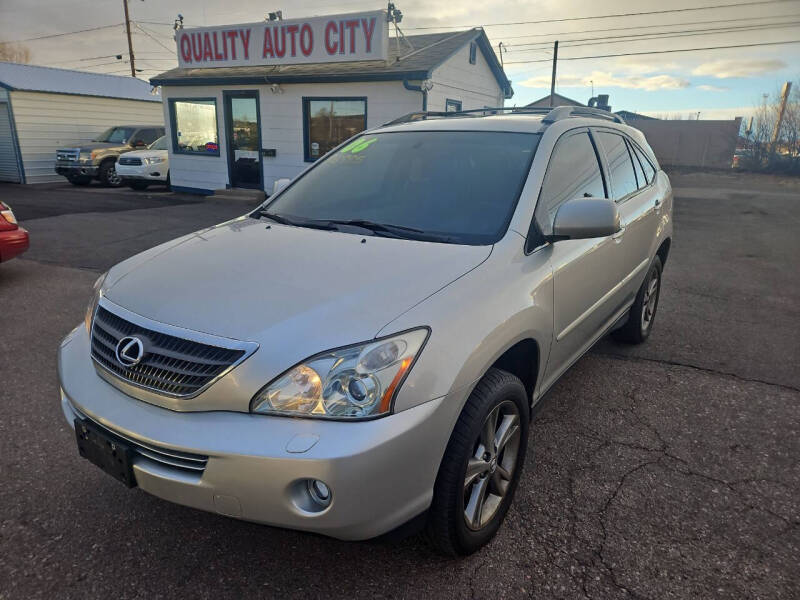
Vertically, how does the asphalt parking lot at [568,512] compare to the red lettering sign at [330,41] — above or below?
below

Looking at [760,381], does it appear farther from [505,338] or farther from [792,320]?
[505,338]

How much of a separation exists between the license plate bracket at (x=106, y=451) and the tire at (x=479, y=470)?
42.7 inches

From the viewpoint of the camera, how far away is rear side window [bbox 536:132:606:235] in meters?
2.81

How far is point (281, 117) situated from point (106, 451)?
13.3 meters

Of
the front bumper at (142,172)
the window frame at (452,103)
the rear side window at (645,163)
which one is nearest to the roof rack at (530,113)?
the rear side window at (645,163)

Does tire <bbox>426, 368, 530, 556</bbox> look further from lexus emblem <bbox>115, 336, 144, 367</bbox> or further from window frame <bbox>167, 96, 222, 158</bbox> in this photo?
window frame <bbox>167, 96, 222, 158</bbox>

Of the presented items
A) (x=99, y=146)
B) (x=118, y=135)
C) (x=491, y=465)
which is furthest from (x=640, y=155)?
(x=118, y=135)

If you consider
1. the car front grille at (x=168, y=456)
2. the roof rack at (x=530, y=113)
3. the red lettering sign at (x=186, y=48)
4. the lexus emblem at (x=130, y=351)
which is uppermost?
the red lettering sign at (x=186, y=48)

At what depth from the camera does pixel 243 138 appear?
1488 centimetres

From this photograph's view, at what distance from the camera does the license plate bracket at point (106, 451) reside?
1.97 meters

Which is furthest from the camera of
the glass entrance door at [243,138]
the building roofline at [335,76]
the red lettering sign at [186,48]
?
the red lettering sign at [186,48]

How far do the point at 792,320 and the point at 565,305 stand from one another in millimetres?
3930

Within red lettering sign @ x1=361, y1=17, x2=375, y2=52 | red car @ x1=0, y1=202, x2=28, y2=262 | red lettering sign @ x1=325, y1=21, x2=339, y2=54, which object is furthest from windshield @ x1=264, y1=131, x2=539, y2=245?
red lettering sign @ x1=325, y1=21, x2=339, y2=54

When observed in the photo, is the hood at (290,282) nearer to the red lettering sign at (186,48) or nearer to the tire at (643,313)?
the tire at (643,313)
